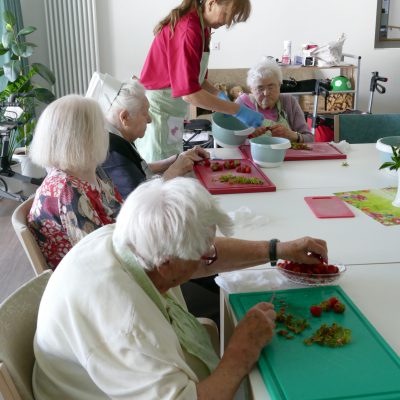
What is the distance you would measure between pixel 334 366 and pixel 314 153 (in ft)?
5.45

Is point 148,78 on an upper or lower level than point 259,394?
upper

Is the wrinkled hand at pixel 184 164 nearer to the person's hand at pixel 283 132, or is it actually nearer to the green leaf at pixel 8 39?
the person's hand at pixel 283 132

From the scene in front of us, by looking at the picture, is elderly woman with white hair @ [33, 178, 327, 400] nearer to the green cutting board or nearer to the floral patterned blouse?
the green cutting board

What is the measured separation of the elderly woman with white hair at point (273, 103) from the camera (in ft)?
8.88

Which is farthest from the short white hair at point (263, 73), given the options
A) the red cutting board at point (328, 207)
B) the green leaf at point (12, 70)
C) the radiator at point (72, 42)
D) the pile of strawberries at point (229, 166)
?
the radiator at point (72, 42)

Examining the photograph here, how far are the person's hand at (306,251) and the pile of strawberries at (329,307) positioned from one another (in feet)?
0.57

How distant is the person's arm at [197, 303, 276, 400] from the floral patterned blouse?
0.59 metres

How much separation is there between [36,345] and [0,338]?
0.22ft

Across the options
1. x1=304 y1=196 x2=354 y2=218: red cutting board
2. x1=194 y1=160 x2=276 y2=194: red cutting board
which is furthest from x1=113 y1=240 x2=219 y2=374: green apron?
x1=194 y1=160 x2=276 y2=194: red cutting board

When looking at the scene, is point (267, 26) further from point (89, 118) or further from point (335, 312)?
point (335, 312)

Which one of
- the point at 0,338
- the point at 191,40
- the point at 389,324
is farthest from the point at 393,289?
the point at 191,40

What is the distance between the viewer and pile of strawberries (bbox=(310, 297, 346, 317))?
3.57 feet

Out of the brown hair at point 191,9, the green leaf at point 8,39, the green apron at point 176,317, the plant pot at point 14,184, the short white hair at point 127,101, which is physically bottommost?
the plant pot at point 14,184

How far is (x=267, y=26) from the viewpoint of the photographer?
5137 millimetres
